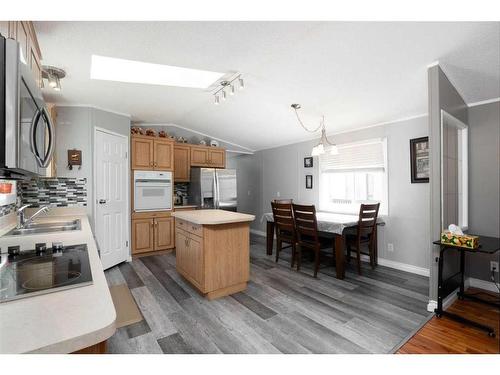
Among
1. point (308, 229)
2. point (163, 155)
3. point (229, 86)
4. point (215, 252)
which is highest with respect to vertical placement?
point (229, 86)

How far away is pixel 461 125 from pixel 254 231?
14.6 ft

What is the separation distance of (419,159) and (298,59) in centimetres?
217

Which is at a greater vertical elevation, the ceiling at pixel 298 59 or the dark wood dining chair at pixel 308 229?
the ceiling at pixel 298 59

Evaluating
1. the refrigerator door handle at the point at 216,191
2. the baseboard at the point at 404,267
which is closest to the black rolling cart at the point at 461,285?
the baseboard at the point at 404,267

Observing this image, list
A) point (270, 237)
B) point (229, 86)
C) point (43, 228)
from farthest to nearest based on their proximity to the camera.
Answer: point (270, 237)
point (229, 86)
point (43, 228)

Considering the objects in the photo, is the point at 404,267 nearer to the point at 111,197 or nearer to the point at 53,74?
the point at 111,197

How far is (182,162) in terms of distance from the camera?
15.9ft

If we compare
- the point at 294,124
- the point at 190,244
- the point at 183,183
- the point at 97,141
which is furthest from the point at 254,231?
the point at 97,141

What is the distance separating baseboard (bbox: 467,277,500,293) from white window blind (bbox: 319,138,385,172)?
1.70 metres

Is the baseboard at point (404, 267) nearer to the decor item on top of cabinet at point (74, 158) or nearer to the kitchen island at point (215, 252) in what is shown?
the kitchen island at point (215, 252)

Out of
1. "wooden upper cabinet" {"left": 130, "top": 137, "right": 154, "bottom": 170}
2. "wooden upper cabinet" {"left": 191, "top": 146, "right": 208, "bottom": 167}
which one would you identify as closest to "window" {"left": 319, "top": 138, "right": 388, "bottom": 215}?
"wooden upper cabinet" {"left": 191, "top": 146, "right": 208, "bottom": 167}

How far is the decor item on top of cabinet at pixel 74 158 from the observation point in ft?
Result: 10.8

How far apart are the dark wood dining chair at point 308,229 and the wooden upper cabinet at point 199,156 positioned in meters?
2.40

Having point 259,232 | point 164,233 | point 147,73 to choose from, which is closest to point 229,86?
point 147,73
